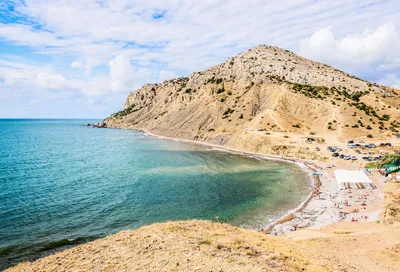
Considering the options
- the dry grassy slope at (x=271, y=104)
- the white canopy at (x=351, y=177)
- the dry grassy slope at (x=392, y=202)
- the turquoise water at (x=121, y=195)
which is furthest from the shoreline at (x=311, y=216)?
the dry grassy slope at (x=271, y=104)

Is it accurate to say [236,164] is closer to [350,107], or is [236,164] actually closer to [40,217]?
[40,217]

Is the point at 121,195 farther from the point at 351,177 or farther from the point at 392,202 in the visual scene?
the point at 351,177

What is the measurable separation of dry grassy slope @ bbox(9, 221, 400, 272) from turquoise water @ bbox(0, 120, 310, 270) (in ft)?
34.4

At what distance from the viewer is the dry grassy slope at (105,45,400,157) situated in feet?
331

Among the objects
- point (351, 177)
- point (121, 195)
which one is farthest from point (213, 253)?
point (351, 177)

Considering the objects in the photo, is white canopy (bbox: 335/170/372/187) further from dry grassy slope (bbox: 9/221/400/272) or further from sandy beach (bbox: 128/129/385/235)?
dry grassy slope (bbox: 9/221/400/272)

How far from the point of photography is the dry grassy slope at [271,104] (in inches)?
3974

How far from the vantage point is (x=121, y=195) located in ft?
156

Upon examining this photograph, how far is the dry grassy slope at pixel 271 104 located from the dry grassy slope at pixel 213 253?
2377 inches

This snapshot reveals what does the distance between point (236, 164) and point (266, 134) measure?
1123 inches

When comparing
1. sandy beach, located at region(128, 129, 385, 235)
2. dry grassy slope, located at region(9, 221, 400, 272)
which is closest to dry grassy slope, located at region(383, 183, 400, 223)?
sandy beach, located at region(128, 129, 385, 235)

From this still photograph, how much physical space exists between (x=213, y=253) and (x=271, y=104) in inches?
4369

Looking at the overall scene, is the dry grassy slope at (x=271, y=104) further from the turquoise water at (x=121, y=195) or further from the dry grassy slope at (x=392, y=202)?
the dry grassy slope at (x=392, y=202)

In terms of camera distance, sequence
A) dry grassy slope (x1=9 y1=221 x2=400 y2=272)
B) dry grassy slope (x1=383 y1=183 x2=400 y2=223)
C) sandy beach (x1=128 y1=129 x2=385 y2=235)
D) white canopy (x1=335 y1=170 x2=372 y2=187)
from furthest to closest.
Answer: white canopy (x1=335 y1=170 x2=372 y2=187) < sandy beach (x1=128 y1=129 x2=385 y2=235) < dry grassy slope (x1=383 y1=183 x2=400 y2=223) < dry grassy slope (x1=9 y1=221 x2=400 y2=272)
